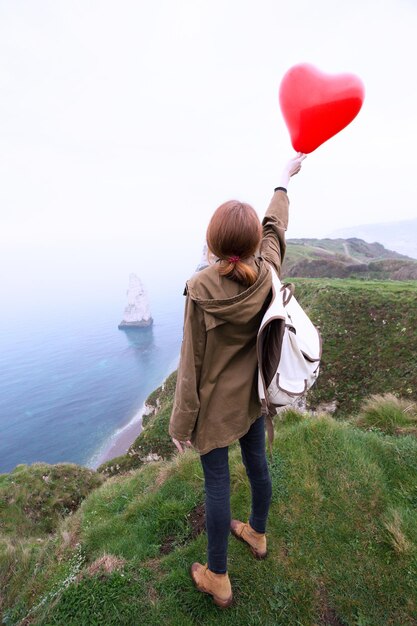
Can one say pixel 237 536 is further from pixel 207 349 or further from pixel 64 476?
pixel 64 476

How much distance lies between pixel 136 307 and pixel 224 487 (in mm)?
104640

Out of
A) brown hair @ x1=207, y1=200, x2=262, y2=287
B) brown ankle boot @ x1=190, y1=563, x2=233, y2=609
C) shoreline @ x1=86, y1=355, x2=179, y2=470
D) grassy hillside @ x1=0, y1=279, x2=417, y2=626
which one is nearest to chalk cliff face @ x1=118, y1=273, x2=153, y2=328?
shoreline @ x1=86, y1=355, x2=179, y2=470

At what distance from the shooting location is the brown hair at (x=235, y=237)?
1744 millimetres

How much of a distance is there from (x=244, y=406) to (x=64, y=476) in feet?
43.4

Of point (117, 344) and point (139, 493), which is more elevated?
point (139, 493)

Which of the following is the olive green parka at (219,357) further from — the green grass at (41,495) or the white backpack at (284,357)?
the green grass at (41,495)

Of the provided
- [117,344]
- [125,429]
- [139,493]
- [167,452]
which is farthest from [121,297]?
[139,493]

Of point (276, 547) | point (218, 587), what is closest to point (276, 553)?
point (276, 547)

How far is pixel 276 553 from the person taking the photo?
3037 mm

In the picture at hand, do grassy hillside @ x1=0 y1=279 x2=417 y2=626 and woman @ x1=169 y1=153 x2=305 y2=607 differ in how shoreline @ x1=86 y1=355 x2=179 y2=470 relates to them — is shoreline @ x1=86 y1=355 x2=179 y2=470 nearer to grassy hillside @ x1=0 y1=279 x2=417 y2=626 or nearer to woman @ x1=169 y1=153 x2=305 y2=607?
grassy hillside @ x1=0 y1=279 x2=417 y2=626

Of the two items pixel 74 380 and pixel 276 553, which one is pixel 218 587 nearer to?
pixel 276 553

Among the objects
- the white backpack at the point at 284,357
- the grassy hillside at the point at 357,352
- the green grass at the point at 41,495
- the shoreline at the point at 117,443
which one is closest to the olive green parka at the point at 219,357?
the white backpack at the point at 284,357

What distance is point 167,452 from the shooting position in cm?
1546

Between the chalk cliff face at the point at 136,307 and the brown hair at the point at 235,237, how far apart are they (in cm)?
10202
